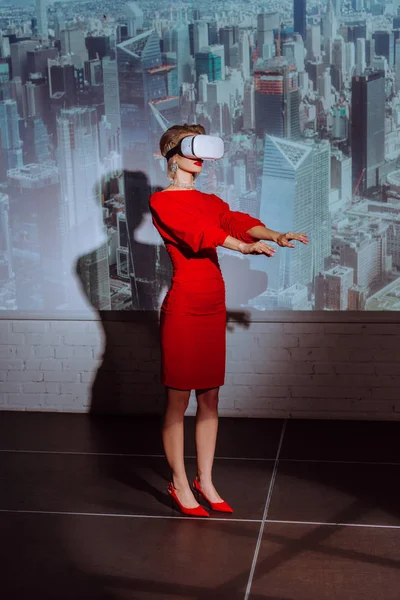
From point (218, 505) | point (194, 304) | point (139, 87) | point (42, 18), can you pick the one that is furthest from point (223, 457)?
point (42, 18)

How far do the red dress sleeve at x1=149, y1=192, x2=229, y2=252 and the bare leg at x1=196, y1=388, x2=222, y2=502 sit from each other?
2.01 ft

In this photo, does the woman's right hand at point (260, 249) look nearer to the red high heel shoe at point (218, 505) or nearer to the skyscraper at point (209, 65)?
the red high heel shoe at point (218, 505)

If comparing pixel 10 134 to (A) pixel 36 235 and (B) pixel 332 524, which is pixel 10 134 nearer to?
(A) pixel 36 235

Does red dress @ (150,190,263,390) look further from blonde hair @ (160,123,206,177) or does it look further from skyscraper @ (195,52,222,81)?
skyscraper @ (195,52,222,81)

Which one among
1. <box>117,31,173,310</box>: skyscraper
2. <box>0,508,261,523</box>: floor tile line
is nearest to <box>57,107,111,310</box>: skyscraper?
<box>117,31,173,310</box>: skyscraper

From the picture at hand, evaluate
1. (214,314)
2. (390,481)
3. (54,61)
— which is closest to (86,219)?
(54,61)

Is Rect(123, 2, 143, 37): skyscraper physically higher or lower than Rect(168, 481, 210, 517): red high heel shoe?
higher

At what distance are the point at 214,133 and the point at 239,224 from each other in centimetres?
144

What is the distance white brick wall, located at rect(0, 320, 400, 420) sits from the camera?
5.05 m

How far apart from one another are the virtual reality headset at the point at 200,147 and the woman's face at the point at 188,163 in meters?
0.02

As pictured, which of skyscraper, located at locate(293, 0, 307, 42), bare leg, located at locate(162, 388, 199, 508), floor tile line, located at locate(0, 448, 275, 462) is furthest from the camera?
skyscraper, located at locate(293, 0, 307, 42)

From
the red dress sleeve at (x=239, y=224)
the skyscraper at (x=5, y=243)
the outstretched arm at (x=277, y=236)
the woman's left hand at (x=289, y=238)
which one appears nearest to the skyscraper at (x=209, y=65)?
the skyscraper at (x=5, y=243)

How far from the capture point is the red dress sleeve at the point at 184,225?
3387 mm

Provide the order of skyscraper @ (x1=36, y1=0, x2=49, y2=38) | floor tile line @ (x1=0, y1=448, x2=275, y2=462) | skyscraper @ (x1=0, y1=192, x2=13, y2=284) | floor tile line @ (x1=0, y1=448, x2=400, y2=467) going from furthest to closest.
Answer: skyscraper @ (x1=0, y1=192, x2=13, y2=284), skyscraper @ (x1=36, y1=0, x2=49, y2=38), floor tile line @ (x1=0, y1=448, x2=275, y2=462), floor tile line @ (x1=0, y1=448, x2=400, y2=467)
